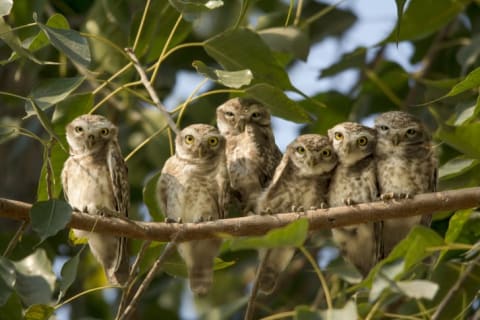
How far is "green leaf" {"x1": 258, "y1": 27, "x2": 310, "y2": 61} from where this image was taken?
518 centimetres

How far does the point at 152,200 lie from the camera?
500 cm

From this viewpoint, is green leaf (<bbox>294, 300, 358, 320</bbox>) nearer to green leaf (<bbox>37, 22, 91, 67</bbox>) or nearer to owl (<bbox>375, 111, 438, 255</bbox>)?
green leaf (<bbox>37, 22, 91, 67</bbox>)

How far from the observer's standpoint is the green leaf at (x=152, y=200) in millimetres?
4922

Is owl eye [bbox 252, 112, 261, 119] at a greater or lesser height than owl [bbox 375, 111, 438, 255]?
lesser

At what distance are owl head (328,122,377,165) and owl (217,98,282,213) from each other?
15.6 inches

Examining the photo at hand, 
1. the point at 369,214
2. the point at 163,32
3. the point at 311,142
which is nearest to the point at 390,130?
the point at 311,142

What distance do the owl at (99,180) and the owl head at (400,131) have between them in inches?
45.0

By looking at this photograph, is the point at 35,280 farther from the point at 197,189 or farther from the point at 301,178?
the point at 301,178

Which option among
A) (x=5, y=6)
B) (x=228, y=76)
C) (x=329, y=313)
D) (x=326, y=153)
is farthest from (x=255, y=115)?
(x=329, y=313)

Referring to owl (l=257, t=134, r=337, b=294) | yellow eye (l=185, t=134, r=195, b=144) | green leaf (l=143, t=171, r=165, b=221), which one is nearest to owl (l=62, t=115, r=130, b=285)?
green leaf (l=143, t=171, r=165, b=221)

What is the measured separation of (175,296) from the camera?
721 cm

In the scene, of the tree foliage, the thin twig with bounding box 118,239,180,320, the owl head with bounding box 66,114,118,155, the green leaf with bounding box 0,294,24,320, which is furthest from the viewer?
the owl head with bounding box 66,114,118,155

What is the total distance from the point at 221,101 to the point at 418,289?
3.83 meters

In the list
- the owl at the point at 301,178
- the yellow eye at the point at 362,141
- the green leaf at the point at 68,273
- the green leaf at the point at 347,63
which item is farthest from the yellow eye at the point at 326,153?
the green leaf at the point at 68,273
